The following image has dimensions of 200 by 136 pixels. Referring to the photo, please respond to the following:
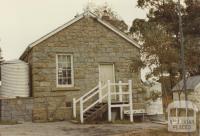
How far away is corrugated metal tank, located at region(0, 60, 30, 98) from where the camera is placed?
23719 millimetres

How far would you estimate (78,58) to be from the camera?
966 inches

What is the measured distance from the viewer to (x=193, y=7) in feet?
159

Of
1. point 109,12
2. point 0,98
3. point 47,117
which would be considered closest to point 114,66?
point 47,117

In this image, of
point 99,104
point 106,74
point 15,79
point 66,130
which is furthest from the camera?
point 106,74

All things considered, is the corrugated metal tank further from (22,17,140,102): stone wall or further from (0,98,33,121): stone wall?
(0,98,33,121): stone wall

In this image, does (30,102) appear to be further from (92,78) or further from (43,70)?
(92,78)

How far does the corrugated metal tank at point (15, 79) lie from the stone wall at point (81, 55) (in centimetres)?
60

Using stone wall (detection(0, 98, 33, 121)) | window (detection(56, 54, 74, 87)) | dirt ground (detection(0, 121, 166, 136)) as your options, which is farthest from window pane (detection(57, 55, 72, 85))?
dirt ground (detection(0, 121, 166, 136))

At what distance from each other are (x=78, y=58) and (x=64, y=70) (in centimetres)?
104

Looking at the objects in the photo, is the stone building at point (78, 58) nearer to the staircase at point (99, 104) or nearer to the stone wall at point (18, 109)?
the stone wall at point (18, 109)

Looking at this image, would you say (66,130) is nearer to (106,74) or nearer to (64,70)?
(64,70)

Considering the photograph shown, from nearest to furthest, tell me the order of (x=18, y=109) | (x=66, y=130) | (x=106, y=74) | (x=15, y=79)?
(x=66, y=130) → (x=18, y=109) → (x=15, y=79) → (x=106, y=74)

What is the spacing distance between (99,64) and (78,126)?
19.9ft

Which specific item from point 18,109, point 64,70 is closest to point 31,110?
point 18,109
